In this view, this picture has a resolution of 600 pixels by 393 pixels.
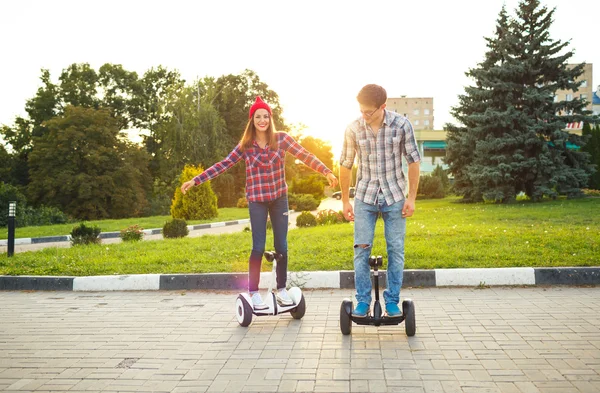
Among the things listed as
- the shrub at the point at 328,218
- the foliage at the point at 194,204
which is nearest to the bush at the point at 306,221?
the shrub at the point at 328,218

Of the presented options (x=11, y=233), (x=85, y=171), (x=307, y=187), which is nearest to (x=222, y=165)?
(x=11, y=233)

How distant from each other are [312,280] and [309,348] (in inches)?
109

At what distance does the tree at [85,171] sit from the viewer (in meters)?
34.5

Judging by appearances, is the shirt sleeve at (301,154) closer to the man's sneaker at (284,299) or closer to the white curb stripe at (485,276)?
the man's sneaker at (284,299)

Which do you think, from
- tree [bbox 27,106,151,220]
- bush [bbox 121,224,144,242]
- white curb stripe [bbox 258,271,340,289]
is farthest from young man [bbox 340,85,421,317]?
tree [bbox 27,106,151,220]

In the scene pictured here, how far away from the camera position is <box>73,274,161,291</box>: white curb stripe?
7250mm

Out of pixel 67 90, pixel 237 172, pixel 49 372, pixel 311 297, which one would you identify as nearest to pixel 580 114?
pixel 311 297

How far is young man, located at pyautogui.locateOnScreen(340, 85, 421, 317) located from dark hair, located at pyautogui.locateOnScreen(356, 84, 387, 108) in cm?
1

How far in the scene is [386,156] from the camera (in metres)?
4.49

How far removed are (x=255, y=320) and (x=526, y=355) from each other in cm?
255

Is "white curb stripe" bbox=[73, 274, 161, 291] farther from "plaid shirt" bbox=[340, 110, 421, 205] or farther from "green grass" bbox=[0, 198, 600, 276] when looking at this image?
"plaid shirt" bbox=[340, 110, 421, 205]

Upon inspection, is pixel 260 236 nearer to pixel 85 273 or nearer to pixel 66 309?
pixel 66 309

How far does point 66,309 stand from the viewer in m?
6.05

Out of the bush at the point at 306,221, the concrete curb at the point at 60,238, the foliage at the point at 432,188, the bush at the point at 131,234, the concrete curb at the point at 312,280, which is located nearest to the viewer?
the concrete curb at the point at 312,280
